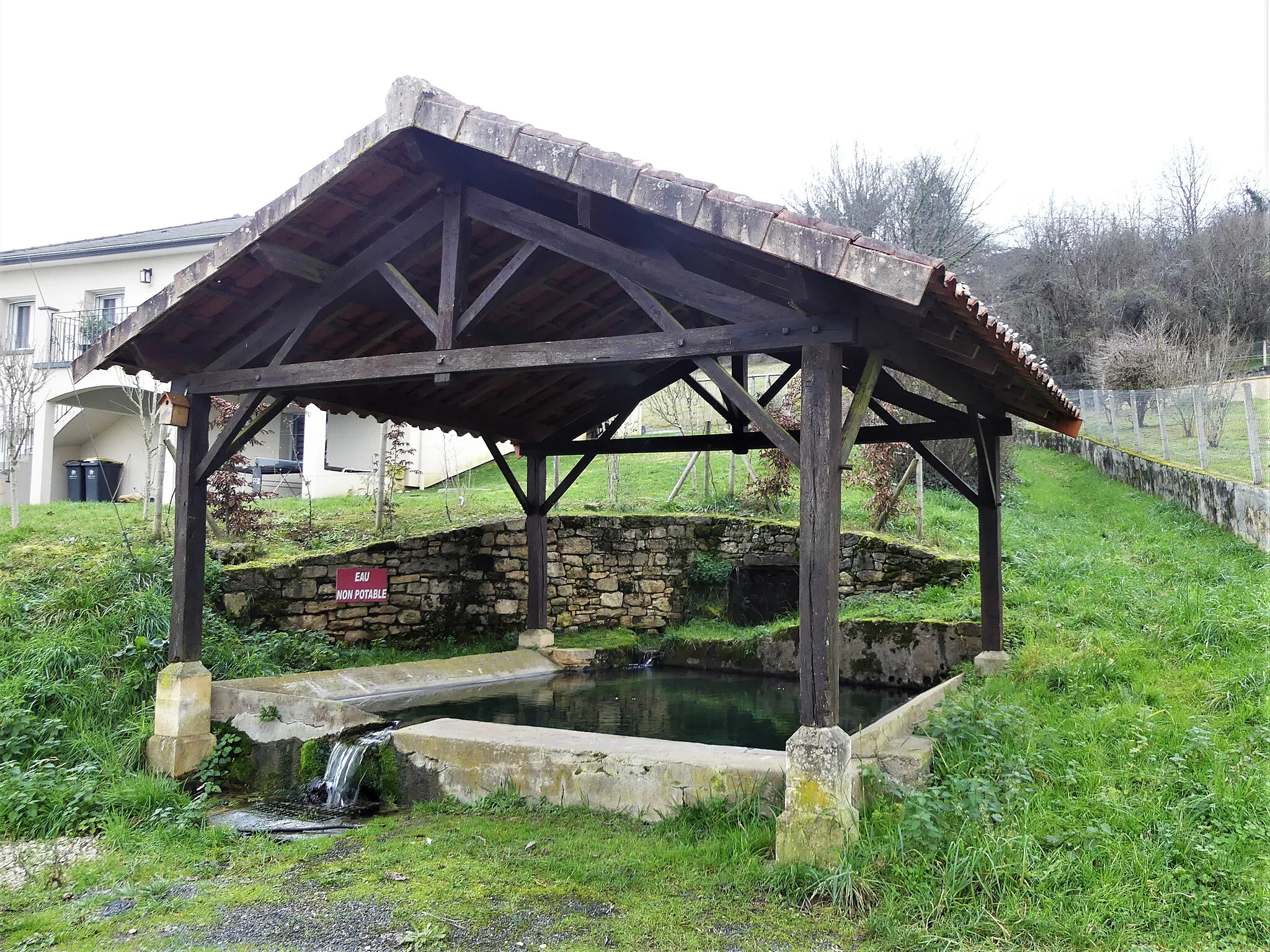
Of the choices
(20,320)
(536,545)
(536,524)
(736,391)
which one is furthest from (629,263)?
(20,320)

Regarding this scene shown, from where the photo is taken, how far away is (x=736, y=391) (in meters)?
4.43

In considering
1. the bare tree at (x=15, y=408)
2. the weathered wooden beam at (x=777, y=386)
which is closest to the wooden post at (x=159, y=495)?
the bare tree at (x=15, y=408)

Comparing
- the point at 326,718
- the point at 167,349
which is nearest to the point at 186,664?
the point at 326,718

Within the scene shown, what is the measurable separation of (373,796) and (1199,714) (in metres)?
4.99

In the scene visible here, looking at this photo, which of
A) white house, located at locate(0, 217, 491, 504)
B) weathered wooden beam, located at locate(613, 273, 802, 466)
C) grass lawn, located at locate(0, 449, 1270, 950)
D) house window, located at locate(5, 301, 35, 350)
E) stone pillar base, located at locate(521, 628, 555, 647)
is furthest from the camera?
house window, located at locate(5, 301, 35, 350)

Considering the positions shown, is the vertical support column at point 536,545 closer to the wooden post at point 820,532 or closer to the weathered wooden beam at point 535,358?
the weathered wooden beam at point 535,358

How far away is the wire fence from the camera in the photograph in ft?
32.5

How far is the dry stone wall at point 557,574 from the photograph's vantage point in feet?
29.6

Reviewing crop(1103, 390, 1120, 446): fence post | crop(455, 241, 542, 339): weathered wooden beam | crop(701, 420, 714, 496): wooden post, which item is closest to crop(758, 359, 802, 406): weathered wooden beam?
crop(455, 241, 542, 339): weathered wooden beam

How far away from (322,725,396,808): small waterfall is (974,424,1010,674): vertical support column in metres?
4.74

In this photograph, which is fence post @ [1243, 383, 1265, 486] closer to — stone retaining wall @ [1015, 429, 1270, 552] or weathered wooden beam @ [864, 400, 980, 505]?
stone retaining wall @ [1015, 429, 1270, 552]

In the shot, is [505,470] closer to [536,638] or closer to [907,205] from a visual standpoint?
[536,638]

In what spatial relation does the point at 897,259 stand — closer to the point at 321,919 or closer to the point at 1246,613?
the point at 321,919

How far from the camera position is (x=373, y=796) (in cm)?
557
